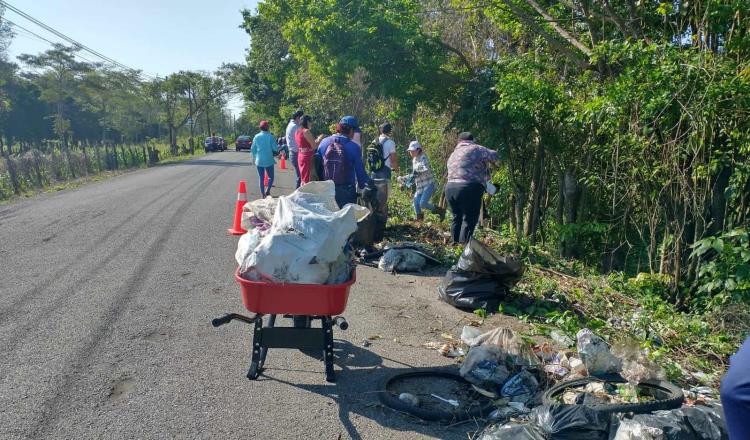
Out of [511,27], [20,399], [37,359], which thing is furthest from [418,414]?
[511,27]

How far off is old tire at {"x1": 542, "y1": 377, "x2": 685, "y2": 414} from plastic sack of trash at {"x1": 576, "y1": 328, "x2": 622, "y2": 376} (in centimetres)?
10

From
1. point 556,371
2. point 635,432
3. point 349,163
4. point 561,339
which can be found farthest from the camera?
point 349,163

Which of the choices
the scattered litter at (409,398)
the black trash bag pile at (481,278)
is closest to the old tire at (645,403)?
the scattered litter at (409,398)

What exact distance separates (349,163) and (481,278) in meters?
2.53

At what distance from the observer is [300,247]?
3.71 metres

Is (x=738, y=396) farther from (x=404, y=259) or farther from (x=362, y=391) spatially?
(x=404, y=259)

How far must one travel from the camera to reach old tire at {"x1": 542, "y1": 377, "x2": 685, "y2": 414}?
3.04 meters

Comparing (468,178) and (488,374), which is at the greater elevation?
(468,178)

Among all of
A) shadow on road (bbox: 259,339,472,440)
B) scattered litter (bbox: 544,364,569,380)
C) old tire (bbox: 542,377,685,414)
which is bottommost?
shadow on road (bbox: 259,339,472,440)

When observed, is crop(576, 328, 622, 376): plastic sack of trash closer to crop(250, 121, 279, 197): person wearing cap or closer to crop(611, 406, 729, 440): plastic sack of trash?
crop(611, 406, 729, 440): plastic sack of trash

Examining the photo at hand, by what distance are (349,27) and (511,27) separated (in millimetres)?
3132

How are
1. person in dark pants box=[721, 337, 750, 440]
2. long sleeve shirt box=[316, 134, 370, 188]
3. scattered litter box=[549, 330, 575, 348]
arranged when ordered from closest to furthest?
person in dark pants box=[721, 337, 750, 440], scattered litter box=[549, 330, 575, 348], long sleeve shirt box=[316, 134, 370, 188]

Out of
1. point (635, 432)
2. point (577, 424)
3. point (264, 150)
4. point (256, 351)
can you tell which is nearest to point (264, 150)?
point (264, 150)

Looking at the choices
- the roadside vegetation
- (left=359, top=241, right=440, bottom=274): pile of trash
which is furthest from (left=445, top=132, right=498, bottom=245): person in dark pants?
the roadside vegetation
